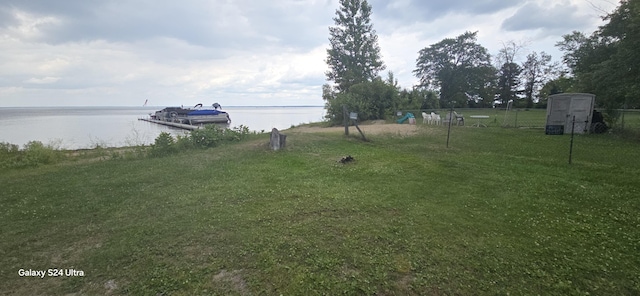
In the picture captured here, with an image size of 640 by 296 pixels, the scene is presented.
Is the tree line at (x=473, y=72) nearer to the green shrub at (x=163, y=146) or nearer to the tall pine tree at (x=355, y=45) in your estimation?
the tall pine tree at (x=355, y=45)

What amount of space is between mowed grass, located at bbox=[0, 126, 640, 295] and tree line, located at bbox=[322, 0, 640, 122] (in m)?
6.59

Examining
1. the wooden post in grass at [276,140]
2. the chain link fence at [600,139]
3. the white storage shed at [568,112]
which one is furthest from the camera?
the white storage shed at [568,112]

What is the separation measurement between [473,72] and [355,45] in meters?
22.1

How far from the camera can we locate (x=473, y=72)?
4381 centimetres

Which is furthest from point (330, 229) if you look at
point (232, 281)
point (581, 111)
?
point (581, 111)

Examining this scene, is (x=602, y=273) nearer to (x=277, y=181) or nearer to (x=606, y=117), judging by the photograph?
→ (x=277, y=181)

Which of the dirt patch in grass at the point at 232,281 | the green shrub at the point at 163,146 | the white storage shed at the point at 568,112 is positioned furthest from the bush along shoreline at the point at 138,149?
the white storage shed at the point at 568,112

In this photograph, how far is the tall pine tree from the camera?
31859 mm

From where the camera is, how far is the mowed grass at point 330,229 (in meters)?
2.55

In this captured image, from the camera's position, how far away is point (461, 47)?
148 ft

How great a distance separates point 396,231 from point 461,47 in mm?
49025

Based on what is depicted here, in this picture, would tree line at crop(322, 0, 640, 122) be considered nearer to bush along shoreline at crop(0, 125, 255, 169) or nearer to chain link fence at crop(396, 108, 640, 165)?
chain link fence at crop(396, 108, 640, 165)

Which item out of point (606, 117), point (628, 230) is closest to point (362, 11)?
point (606, 117)

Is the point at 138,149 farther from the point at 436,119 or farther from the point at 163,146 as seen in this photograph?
the point at 436,119
